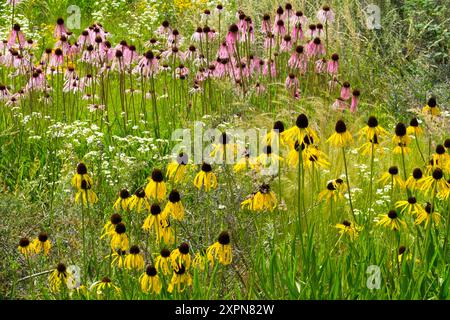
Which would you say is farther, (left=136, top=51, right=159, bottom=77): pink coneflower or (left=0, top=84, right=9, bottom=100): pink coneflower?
(left=0, top=84, right=9, bottom=100): pink coneflower

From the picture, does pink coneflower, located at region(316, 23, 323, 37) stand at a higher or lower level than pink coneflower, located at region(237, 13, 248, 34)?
lower

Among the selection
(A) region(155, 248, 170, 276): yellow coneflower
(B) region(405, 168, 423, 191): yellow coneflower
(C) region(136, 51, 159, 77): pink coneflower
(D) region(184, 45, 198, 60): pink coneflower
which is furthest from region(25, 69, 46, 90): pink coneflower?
(B) region(405, 168, 423, 191): yellow coneflower

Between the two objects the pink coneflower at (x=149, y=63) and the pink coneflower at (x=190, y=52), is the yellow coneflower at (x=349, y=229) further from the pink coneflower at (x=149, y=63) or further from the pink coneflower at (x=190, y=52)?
the pink coneflower at (x=190, y=52)

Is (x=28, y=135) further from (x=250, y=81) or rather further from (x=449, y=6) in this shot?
(x=449, y=6)

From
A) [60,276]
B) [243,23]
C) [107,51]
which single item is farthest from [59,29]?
[60,276]

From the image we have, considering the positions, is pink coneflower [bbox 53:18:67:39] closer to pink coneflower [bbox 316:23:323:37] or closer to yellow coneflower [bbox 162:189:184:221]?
pink coneflower [bbox 316:23:323:37]

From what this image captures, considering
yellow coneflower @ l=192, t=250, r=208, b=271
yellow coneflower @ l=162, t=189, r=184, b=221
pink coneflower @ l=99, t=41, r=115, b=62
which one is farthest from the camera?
pink coneflower @ l=99, t=41, r=115, b=62

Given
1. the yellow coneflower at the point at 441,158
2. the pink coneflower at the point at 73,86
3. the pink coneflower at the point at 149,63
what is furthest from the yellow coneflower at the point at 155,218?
the pink coneflower at the point at 73,86

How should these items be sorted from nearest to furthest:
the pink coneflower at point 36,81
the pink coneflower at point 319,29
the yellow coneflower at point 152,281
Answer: the yellow coneflower at point 152,281, the pink coneflower at point 36,81, the pink coneflower at point 319,29

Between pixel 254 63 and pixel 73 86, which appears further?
pixel 254 63

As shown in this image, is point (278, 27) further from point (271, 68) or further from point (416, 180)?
point (416, 180)

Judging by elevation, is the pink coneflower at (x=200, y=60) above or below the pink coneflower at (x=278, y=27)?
below

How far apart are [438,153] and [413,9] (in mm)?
5193

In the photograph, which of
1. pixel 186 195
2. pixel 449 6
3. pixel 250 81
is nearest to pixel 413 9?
pixel 449 6
